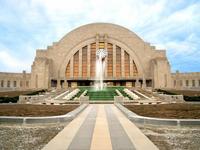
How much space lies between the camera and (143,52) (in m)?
73.4

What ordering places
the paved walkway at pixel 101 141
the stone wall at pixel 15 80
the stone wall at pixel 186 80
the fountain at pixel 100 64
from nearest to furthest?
1. the paved walkway at pixel 101 141
2. the fountain at pixel 100 64
3. the stone wall at pixel 15 80
4. the stone wall at pixel 186 80

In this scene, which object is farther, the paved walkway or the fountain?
the fountain

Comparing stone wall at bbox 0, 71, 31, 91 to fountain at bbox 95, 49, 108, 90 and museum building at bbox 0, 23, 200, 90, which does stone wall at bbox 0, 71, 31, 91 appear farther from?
fountain at bbox 95, 49, 108, 90

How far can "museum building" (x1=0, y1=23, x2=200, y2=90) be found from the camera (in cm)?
6981

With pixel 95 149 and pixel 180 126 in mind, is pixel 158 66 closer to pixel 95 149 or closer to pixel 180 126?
pixel 180 126

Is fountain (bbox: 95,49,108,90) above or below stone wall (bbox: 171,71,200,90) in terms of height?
above

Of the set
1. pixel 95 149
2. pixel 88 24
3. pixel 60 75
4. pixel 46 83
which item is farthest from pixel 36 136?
pixel 88 24

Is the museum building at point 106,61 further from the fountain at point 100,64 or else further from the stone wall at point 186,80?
the fountain at point 100,64

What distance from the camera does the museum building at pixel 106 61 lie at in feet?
229

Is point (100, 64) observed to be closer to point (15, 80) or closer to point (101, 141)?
point (15, 80)

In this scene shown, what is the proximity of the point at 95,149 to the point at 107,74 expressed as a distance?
212ft

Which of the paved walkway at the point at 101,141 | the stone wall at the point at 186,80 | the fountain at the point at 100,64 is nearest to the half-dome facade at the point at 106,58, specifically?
the fountain at the point at 100,64

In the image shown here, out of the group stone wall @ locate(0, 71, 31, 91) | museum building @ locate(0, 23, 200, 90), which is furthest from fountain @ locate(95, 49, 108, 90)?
stone wall @ locate(0, 71, 31, 91)

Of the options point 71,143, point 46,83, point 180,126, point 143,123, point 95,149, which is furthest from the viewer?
point 46,83
